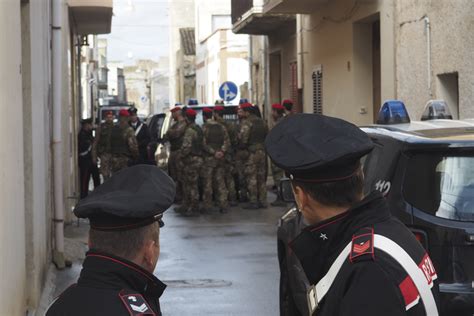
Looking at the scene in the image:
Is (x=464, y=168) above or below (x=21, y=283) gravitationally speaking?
above

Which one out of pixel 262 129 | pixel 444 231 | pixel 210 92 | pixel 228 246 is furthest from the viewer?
pixel 210 92

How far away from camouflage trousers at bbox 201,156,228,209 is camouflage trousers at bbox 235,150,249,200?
0.47 m

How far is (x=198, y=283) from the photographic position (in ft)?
31.2

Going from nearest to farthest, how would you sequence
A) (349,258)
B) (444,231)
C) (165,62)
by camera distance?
1. (349,258)
2. (444,231)
3. (165,62)

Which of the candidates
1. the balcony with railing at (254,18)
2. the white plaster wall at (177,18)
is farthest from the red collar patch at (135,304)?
the white plaster wall at (177,18)

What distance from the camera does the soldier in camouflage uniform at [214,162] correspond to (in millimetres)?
15703

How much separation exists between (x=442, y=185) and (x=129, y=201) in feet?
9.41

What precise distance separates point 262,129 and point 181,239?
3972 mm

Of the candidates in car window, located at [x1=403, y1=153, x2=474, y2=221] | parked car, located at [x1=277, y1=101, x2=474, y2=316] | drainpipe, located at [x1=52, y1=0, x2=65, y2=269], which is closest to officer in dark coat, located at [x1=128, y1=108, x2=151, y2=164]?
drainpipe, located at [x1=52, y1=0, x2=65, y2=269]

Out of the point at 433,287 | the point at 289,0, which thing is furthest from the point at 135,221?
the point at 289,0

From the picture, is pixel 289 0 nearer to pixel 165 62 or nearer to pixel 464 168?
pixel 464 168

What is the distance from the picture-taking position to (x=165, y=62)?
118m

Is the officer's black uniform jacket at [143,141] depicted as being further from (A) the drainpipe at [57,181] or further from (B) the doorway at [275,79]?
(A) the drainpipe at [57,181]

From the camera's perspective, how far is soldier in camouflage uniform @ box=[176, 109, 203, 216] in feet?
51.1
